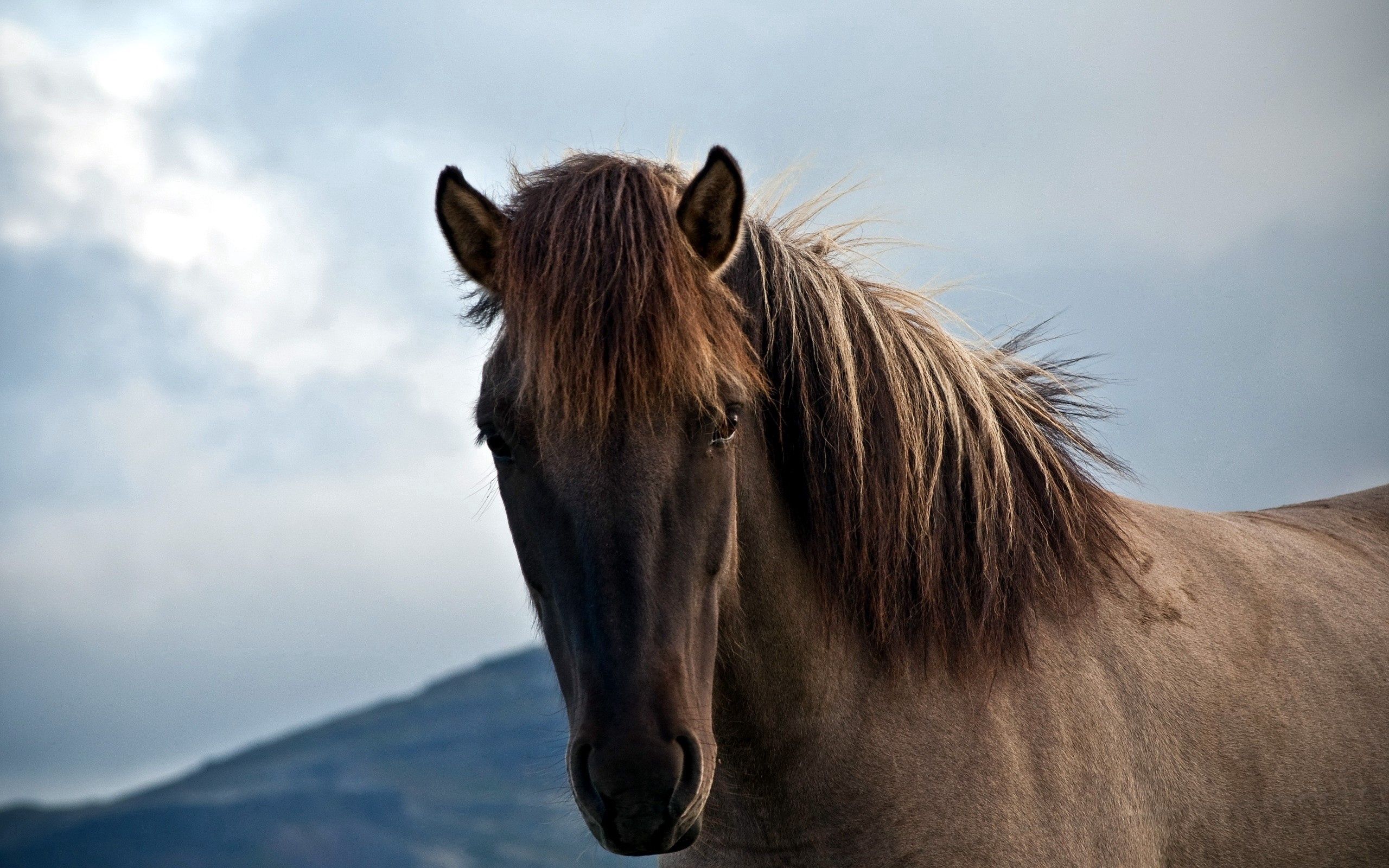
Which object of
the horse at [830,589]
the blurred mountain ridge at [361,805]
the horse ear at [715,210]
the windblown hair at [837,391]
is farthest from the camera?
the blurred mountain ridge at [361,805]

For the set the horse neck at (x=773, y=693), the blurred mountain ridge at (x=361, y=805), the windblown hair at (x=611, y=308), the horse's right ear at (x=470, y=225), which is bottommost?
the blurred mountain ridge at (x=361, y=805)

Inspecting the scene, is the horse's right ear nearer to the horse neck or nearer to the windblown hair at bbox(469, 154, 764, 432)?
the windblown hair at bbox(469, 154, 764, 432)

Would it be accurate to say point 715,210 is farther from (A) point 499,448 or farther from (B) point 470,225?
(A) point 499,448


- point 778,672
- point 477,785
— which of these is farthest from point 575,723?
point 477,785

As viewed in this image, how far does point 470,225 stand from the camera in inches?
103

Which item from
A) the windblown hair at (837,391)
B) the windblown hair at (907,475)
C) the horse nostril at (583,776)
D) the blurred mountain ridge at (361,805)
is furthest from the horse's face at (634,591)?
the blurred mountain ridge at (361,805)

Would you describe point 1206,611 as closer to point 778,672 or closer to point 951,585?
point 951,585

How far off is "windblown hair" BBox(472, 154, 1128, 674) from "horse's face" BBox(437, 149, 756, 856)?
0.28 ft

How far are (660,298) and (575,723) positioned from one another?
102 cm

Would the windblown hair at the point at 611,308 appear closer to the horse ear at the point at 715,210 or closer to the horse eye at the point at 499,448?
the horse ear at the point at 715,210

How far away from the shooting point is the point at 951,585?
284 centimetres

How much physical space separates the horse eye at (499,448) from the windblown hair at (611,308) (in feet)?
0.54

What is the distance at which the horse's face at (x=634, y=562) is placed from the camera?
1997mm

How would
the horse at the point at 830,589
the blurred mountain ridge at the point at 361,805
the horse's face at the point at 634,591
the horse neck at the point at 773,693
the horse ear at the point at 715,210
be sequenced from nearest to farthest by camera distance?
the horse's face at the point at 634,591
the horse at the point at 830,589
the horse ear at the point at 715,210
the horse neck at the point at 773,693
the blurred mountain ridge at the point at 361,805
